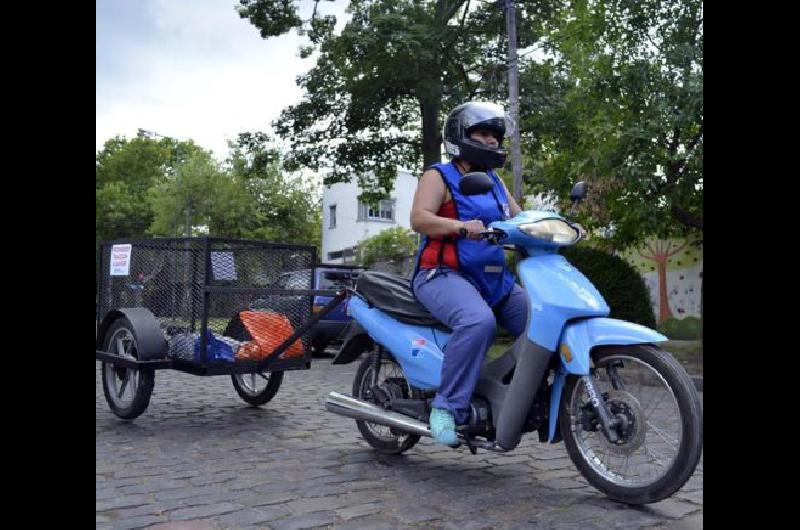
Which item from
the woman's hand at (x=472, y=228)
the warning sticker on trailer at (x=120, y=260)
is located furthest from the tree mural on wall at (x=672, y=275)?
the woman's hand at (x=472, y=228)

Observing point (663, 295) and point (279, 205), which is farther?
point (279, 205)

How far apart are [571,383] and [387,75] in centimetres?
1542

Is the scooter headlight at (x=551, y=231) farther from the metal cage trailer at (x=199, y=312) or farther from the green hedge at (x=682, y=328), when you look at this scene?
the green hedge at (x=682, y=328)

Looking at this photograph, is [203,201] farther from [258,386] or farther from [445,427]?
[445,427]

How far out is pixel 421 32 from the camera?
57.7ft

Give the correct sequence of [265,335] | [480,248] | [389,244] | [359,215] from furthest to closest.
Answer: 1. [359,215]
2. [389,244]
3. [265,335]
4. [480,248]

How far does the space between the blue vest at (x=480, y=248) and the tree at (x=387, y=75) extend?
13717 mm

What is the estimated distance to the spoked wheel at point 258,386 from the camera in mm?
6734

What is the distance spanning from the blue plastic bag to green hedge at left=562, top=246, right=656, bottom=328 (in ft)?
25.4

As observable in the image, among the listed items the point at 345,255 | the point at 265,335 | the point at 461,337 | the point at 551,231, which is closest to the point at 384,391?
the point at 461,337

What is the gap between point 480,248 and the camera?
433cm
